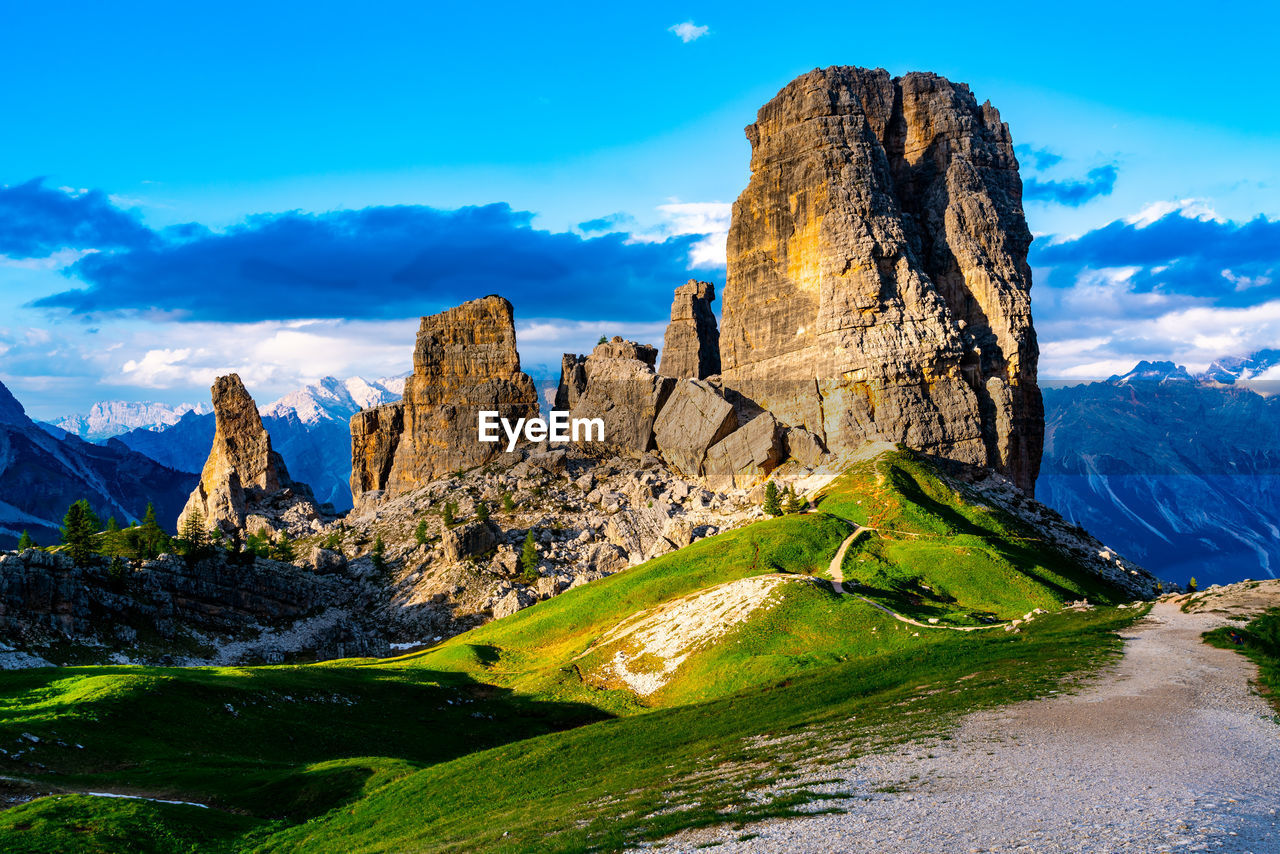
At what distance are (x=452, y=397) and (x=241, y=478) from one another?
3583cm

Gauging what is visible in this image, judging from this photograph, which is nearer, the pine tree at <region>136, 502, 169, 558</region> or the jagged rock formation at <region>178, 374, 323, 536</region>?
the pine tree at <region>136, 502, 169, 558</region>

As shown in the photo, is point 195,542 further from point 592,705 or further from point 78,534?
point 592,705

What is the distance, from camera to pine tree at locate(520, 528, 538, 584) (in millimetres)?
111812

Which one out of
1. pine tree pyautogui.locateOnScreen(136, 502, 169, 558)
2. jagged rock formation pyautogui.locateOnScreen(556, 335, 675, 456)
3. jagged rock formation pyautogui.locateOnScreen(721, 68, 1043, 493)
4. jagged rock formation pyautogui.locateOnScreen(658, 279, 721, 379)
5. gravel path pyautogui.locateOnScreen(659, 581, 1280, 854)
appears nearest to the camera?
gravel path pyautogui.locateOnScreen(659, 581, 1280, 854)

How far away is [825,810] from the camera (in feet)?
79.5

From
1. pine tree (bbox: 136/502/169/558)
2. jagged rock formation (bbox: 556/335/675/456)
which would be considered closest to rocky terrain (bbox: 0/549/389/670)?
pine tree (bbox: 136/502/169/558)

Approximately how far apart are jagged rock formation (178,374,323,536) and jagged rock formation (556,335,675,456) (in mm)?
43733

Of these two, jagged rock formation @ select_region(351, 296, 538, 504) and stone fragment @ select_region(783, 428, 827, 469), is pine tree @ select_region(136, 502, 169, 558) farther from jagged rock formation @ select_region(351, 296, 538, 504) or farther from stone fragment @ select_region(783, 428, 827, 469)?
stone fragment @ select_region(783, 428, 827, 469)

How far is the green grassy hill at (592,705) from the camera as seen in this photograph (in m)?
30.8

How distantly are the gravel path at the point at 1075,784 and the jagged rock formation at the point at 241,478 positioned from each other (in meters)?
124

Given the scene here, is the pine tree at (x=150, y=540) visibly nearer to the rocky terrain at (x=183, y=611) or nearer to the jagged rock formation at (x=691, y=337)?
the rocky terrain at (x=183, y=611)

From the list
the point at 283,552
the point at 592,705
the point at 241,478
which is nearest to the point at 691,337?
the point at 283,552

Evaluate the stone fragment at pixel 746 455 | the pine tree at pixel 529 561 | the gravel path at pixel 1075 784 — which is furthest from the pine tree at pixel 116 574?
the gravel path at pixel 1075 784

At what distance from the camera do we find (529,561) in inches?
4402
